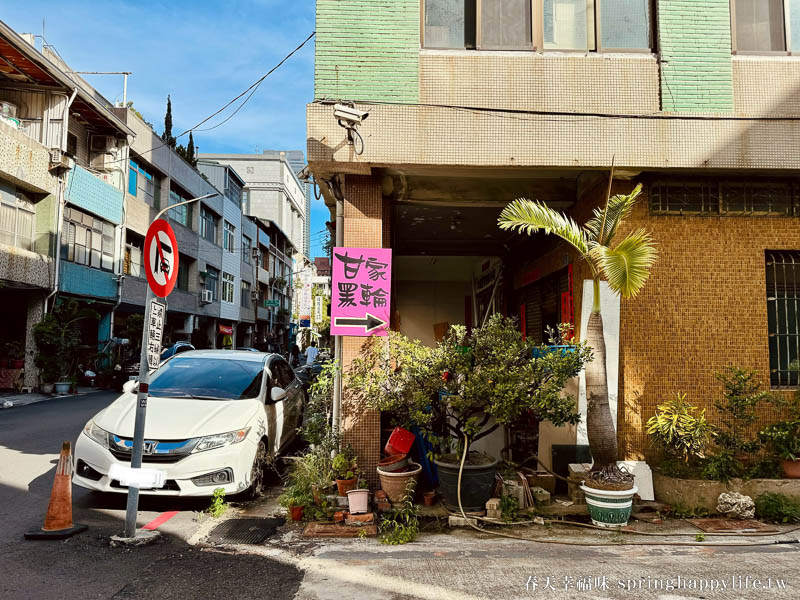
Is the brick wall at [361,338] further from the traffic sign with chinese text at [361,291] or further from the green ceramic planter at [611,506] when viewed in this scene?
the green ceramic planter at [611,506]

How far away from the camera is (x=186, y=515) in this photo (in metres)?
5.68

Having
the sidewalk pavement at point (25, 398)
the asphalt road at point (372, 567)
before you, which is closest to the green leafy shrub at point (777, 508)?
the asphalt road at point (372, 567)

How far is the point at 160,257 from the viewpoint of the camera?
5172 mm

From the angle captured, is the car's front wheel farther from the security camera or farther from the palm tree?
the security camera

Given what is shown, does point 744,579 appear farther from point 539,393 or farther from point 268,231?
point 268,231

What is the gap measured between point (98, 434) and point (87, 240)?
1852 cm

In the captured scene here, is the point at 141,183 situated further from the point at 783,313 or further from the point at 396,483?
the point at 783,313

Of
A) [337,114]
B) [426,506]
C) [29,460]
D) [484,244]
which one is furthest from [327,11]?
[29,460]

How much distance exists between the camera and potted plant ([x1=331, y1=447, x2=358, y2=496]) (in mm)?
5722

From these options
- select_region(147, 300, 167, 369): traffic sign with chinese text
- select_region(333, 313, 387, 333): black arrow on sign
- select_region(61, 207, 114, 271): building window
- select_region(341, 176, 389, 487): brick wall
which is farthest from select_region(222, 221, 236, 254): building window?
select_region(147, 300, 167, 369): traffic sign with chinese text

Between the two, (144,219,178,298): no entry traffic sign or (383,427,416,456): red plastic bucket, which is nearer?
(144,219,178,298): no entry traffic sign

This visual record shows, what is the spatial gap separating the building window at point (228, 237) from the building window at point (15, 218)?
64.9 ft

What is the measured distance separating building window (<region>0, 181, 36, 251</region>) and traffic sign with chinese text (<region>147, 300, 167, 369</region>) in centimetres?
1566

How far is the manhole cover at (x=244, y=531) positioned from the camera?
16.5ft
